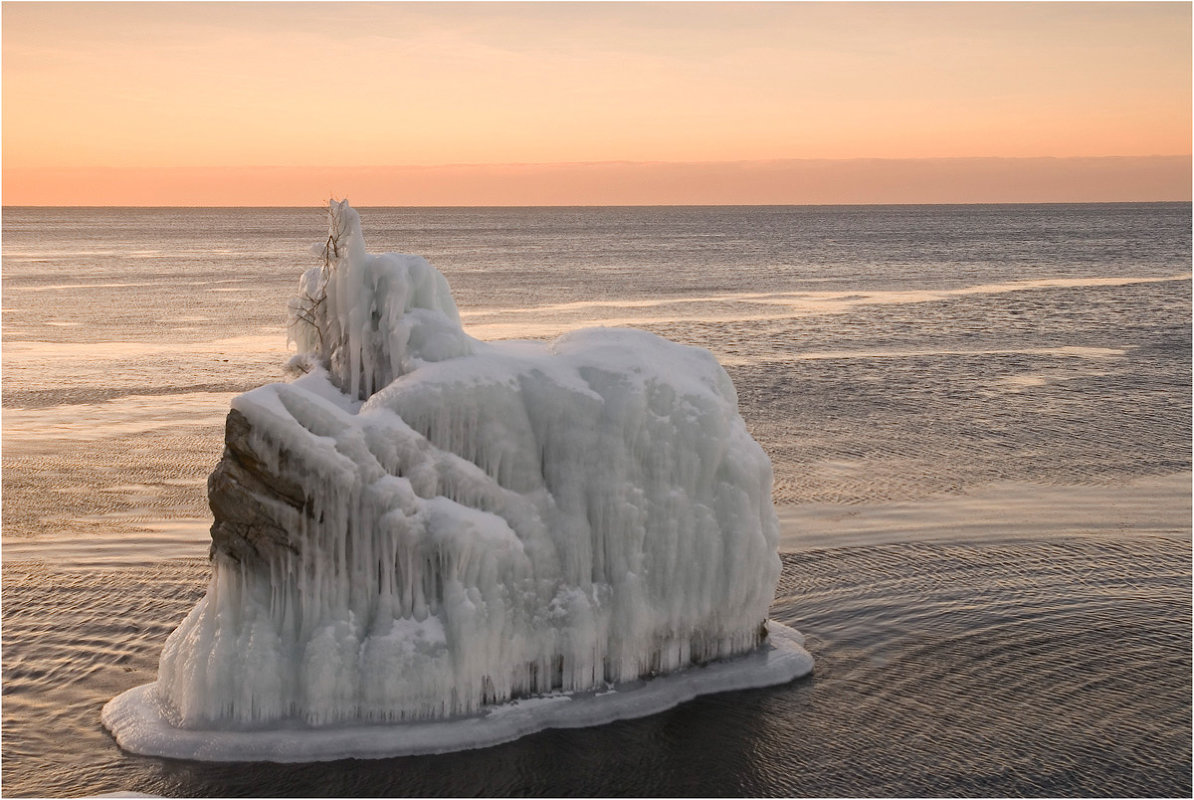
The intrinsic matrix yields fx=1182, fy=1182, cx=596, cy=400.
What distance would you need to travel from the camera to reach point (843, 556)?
23953mm

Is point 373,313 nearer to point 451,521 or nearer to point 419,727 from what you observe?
point 451,521

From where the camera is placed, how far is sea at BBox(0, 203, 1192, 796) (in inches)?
629

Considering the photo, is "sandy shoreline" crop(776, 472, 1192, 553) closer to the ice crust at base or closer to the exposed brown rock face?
the ice crust at base

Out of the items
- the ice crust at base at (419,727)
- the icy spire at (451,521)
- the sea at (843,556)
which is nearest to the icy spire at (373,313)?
the icy spire at (451,521)

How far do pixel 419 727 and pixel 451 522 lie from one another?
2.86 m

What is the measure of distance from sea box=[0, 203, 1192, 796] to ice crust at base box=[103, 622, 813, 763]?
0.79ft

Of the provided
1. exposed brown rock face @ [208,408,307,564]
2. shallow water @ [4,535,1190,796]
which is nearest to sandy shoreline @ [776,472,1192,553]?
shallow water @ [4,535,1190,796]

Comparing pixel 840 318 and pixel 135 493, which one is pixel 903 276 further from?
pixel 135 493

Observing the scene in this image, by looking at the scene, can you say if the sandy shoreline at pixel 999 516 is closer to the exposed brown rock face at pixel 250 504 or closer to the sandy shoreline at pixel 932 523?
the sandy shoreline at pixel 932 523

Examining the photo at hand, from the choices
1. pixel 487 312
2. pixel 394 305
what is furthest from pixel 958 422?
pixel 487 312

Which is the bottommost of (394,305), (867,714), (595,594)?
(867,714)

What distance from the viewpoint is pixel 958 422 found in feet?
119

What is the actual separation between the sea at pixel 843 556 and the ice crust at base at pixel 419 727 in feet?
0.79

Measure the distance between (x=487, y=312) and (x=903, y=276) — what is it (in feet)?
141
